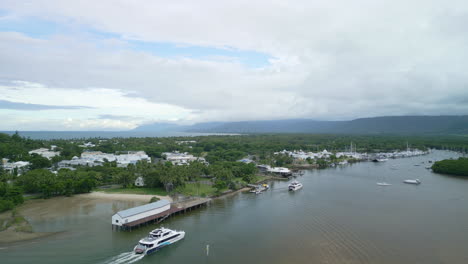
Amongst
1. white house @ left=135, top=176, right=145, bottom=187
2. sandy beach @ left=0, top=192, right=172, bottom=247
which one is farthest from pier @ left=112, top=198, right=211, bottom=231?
white house @ left=135, top=176, right=145, bottom=187

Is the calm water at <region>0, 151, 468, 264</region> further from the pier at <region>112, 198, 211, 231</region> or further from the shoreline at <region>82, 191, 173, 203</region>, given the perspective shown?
the shoreline at <region>82, 191, 173, 203</region>

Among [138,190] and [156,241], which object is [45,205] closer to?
[138,190]

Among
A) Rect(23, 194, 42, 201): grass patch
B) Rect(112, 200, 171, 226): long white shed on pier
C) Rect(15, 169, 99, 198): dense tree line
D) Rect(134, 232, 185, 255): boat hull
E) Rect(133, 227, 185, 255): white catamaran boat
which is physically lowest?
Rect(134, 232, 185, 255): boat hull

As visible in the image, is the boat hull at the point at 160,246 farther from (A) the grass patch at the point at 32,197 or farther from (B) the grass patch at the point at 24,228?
(A) the grass patch at the point at 32,197

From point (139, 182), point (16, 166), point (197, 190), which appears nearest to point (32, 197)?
point (139, 182)

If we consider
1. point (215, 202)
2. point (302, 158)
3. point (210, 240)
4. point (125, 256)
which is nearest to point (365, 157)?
point (302, 158)

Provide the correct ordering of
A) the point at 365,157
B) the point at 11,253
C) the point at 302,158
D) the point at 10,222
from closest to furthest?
1. the point at 11,253
2. the point at 10,222
3. the point at 302,158
4. the point at 365,157

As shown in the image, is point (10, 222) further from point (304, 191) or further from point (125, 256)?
point (304, 191)
